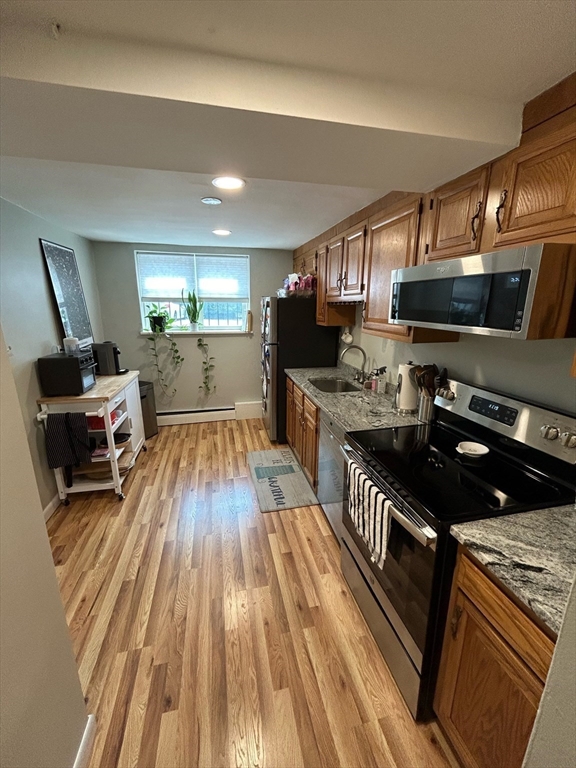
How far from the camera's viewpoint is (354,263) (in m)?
2.44

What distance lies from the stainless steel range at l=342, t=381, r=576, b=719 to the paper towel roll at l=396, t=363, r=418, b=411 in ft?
1.10

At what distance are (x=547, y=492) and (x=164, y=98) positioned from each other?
1814 mm

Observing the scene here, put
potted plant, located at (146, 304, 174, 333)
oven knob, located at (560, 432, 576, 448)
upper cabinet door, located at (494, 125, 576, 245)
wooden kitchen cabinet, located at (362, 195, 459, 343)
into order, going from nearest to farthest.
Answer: upper cabinet door, located at (494, 125, 576, 245) → oven knob, located at (560, 432, 576, 448) → wooden kitchen cabinet, located at (362, 195, 459, 343) → potted plant, located at (146, 304, 174, 333)

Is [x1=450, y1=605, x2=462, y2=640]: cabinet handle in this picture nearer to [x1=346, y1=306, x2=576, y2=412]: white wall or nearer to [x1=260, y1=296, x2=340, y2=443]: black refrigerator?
[x1=346, y1=306, x2=576, y2=412]: white wall

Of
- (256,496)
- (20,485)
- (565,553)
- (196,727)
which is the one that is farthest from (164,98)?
(256,496)

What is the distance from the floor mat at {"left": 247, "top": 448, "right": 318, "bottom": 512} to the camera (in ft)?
8.66

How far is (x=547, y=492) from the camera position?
1.17 metres

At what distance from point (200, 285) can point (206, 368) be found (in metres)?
1.13

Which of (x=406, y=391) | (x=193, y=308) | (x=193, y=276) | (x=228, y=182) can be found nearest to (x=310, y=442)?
(x=406, y=391)

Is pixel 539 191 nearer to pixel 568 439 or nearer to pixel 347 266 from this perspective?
pixel 568 439

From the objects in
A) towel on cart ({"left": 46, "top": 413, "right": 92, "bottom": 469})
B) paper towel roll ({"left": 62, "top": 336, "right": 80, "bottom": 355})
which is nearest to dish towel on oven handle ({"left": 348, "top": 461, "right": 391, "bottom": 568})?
towel on cart ({"left": 46, "top": 413, "right": 92, "bottom": 469})

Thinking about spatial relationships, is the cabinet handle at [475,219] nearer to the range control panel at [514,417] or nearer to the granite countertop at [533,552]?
the range control panel at [514,417]

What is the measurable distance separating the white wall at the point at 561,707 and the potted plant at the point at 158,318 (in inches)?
169

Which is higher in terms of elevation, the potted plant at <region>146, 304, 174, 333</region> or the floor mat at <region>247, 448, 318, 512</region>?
the potted plant at <region>146, 304, 174, 333</region>
